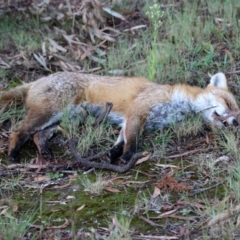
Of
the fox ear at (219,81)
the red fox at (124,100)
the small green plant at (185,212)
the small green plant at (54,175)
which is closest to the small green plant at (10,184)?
the small green plant at (54,175)

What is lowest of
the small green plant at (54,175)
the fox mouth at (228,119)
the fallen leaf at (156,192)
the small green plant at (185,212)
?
the small green plant at (54,175)

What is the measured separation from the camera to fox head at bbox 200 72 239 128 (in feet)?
20.4

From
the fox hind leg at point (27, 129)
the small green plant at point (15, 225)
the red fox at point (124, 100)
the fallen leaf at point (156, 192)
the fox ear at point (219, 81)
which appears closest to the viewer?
the small green plant at point (15, 225)

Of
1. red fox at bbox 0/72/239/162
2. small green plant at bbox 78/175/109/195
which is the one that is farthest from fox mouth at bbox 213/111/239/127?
small green plant at bbox 78/175/109/195

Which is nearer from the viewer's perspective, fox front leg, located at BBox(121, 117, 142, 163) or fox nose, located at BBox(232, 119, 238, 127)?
fox front leg, located at BBox(121, 117, 142, 163)

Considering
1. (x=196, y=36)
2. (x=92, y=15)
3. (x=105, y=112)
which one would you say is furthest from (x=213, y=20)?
(x=105, y=112)

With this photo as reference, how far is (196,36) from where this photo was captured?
8117mm

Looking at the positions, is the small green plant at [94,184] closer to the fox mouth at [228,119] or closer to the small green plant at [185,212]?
the small green plant at [185,212]

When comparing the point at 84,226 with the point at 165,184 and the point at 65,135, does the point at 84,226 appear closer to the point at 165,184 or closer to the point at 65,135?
the point at 165,184

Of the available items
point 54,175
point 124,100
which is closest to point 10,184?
point 54,175

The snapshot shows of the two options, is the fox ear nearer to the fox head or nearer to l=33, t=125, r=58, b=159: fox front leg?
the fox head

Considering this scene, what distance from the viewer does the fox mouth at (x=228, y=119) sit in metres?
6.10

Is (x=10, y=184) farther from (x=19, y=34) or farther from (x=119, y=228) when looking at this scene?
(x=19, y=34)

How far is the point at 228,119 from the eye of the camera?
6.17 metres
